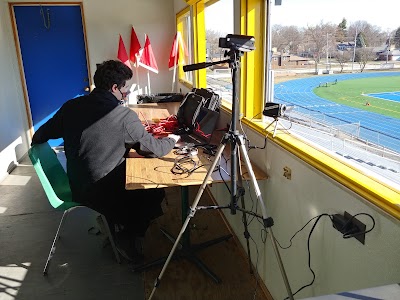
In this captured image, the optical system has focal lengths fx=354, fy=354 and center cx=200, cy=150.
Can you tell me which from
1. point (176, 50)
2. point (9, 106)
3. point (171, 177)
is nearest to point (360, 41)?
point (171, 177)

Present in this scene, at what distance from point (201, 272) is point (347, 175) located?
4.59 ft

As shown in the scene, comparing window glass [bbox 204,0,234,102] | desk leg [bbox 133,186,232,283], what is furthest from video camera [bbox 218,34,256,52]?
window glass [bbox 204,0,234,102]

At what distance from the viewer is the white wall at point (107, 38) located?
4.64 metres

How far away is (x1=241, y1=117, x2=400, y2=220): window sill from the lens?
1085 mm

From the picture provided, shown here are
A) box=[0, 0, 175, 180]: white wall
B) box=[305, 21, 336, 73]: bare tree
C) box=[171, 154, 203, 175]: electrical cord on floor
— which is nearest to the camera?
box=[305, 21, 336, 73]: bare tree

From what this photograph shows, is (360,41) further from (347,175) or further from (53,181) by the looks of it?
(53,181)

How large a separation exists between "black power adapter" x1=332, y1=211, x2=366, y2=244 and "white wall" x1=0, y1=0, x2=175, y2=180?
14.0ft

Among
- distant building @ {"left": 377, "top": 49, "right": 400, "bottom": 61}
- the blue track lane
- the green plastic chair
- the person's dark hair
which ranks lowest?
the green plastic chair

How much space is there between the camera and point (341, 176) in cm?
129

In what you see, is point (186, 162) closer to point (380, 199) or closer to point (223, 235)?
point (223, 235)

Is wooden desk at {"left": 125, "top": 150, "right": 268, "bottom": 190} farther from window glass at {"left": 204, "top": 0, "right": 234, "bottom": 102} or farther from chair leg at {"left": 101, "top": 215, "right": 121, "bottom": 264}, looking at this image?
window glass at {"left": 204, "top": 0, "right": 234, "bottom": 102}

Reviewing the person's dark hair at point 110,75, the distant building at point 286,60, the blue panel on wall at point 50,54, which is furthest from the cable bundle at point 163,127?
the blue panel on wall at point 50,54

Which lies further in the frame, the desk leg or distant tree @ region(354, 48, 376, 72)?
the desk leg

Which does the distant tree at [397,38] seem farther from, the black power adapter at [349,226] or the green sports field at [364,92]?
the black power adapter at [349,226]
